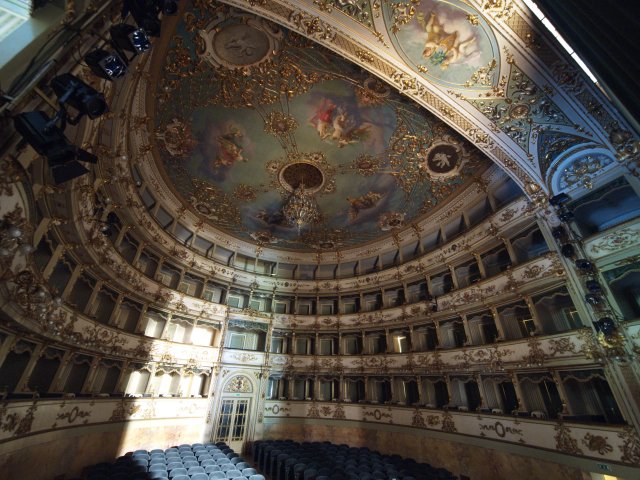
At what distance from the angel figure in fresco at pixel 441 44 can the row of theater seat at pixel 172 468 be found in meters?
13.3

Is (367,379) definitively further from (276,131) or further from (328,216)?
(276,131)

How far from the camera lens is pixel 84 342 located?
9.13 metres

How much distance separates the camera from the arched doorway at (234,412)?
14.1 metres

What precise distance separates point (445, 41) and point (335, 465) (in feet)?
46.4

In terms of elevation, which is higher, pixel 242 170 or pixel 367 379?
pixel 242 170

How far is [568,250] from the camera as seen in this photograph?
29.0ft

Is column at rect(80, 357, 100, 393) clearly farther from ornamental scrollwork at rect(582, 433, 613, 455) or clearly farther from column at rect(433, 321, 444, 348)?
ornamental scrollwork at rect(582, 433, 613, 455)

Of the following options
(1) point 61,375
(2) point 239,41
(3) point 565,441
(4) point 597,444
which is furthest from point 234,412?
(2) point 239,41

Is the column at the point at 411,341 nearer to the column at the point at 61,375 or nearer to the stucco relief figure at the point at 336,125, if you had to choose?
the stucco relief figure at the point at 336,125

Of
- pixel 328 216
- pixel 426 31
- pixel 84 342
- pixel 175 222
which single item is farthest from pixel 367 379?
pixel 426 31

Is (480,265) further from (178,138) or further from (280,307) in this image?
(178,138)

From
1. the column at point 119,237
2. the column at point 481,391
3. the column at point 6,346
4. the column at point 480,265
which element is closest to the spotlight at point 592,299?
the column at point 480,265

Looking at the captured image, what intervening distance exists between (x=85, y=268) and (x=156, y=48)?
7495 mm

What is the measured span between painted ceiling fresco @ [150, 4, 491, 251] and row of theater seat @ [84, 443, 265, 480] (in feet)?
37.4
